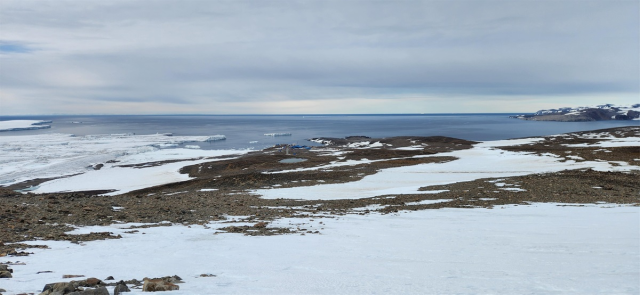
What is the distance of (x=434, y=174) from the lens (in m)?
33.8

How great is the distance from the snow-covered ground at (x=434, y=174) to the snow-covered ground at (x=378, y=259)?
424 inches

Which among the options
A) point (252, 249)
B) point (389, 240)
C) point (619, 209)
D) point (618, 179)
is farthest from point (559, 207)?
point (252, 249)

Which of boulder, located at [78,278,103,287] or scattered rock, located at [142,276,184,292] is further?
boulder, located at [78,278,103,287]

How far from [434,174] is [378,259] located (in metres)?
26.2

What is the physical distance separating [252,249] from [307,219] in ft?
16.9

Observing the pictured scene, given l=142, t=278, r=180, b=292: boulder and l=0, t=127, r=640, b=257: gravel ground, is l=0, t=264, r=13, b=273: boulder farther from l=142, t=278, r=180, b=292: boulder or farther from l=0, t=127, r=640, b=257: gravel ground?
l=142, t=278, r=180, b=292: boulder

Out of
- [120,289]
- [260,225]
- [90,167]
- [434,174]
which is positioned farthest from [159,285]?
[90,167]

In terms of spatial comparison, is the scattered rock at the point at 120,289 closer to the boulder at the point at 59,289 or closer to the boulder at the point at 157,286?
the boulder at the point at 157,286

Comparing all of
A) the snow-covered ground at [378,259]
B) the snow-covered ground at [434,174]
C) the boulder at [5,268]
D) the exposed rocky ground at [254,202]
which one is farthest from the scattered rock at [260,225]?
the snow-covered ground at [434,174]

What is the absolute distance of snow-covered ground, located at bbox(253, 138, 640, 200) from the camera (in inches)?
974

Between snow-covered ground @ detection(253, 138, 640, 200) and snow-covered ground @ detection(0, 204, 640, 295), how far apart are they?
10.8 metres

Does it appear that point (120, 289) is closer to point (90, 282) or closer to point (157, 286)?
point (157, 286)

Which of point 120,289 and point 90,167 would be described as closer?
point 120,289

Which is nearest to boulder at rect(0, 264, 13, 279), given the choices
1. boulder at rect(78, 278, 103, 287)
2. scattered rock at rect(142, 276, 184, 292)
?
boulder at rect(78, 278, 103, 287)
